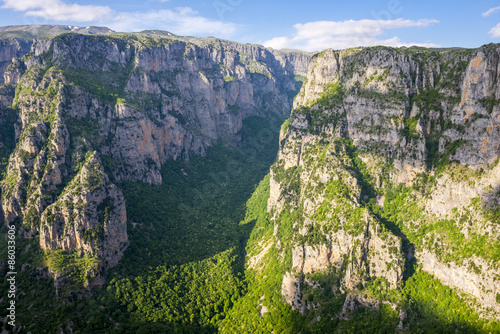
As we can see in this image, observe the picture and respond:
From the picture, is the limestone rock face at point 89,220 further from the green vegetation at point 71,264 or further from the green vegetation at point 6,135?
the green vegetation at point 6,135

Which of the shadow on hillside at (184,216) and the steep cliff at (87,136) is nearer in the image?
the steep cliff at (87,136)

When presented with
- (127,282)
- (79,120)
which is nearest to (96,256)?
(127,282)

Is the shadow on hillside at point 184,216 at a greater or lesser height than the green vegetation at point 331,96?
lesser

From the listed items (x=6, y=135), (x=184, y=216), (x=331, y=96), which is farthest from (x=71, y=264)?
(x=331, y=96)

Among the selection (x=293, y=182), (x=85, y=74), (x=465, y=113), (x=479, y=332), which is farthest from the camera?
(x=85, y=74)

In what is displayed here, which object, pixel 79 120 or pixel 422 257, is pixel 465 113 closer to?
pixel 422 257

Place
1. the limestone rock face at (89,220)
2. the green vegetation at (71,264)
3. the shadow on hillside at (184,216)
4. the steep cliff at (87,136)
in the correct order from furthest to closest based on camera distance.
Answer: the shadow on hillside at (184,216) → the steep cliff at (87,136) → the limestone rock face at (89,220) → the green vegetation at (71,264)

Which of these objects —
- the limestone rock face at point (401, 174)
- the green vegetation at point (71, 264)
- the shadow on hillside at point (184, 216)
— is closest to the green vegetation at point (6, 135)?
the shadow on hillside at point (184, 216)
